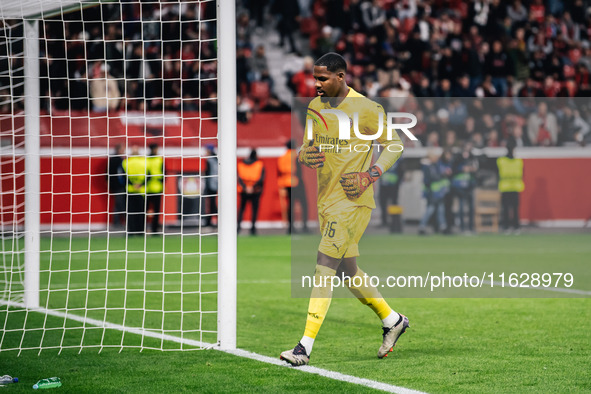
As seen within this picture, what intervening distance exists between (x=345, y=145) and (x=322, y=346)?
152cm

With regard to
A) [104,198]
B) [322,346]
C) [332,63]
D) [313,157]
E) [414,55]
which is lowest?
[322,346]

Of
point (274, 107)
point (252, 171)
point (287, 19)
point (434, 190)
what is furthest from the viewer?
point (287, 19)

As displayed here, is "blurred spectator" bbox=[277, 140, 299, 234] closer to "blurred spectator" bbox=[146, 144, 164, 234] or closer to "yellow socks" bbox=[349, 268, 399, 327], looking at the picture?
"blurred spectator" bbox=[146, 144, 164, 234]

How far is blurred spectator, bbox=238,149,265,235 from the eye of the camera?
18.4 meters

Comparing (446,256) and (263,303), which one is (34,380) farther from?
(446,256)

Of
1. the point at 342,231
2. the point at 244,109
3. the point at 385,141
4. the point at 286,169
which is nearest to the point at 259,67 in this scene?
the point at 244,109

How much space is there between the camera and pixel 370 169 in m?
5.87

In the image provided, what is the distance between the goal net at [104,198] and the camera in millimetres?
7008

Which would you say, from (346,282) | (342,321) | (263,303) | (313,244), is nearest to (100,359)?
(346,282)

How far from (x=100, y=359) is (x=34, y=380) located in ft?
2.40

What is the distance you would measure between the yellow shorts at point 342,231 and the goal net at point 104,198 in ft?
2.39

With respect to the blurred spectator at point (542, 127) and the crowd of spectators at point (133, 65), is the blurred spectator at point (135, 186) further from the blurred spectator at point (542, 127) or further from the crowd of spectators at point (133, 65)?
the blurred spectator at point (542, 127)

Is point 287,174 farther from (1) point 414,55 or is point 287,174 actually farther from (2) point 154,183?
(1) point 414,55

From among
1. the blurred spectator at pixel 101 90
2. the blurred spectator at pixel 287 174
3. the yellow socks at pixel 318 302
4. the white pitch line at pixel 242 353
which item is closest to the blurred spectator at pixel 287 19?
the blurred spectator at pixel 287 174
